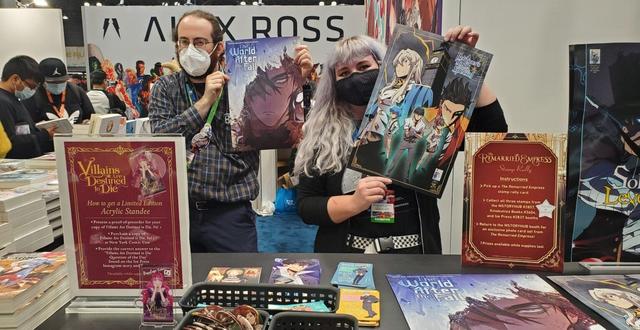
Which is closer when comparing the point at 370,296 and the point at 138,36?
the point at 370,296

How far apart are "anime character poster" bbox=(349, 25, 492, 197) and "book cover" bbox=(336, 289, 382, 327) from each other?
37 cm

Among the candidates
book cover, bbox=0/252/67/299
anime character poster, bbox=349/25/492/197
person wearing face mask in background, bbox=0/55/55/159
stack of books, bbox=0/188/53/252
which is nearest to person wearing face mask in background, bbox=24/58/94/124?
person wearing face mask in background, bbox=0/55/55/159

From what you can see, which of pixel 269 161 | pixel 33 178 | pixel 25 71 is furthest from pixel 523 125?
pixel 269 161

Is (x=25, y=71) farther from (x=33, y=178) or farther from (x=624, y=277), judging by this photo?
(x=624, y=277)

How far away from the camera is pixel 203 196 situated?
1747mm

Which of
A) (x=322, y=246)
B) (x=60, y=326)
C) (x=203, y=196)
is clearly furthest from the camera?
(x=203, y=196)

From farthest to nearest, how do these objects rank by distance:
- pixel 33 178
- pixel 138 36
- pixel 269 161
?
pixel 269 161 < pixel 138 36 < pixel 33 178

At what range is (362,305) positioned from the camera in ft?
3.03

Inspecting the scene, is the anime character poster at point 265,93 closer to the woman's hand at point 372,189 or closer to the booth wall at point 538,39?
the woman's hand at point 372,189

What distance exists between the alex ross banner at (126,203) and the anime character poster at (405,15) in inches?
41.9

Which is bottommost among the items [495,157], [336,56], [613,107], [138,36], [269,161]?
[269,161]

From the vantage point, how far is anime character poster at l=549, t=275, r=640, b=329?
0.86 metres

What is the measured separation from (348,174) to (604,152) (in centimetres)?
68

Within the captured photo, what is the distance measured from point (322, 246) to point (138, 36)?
3.75m
